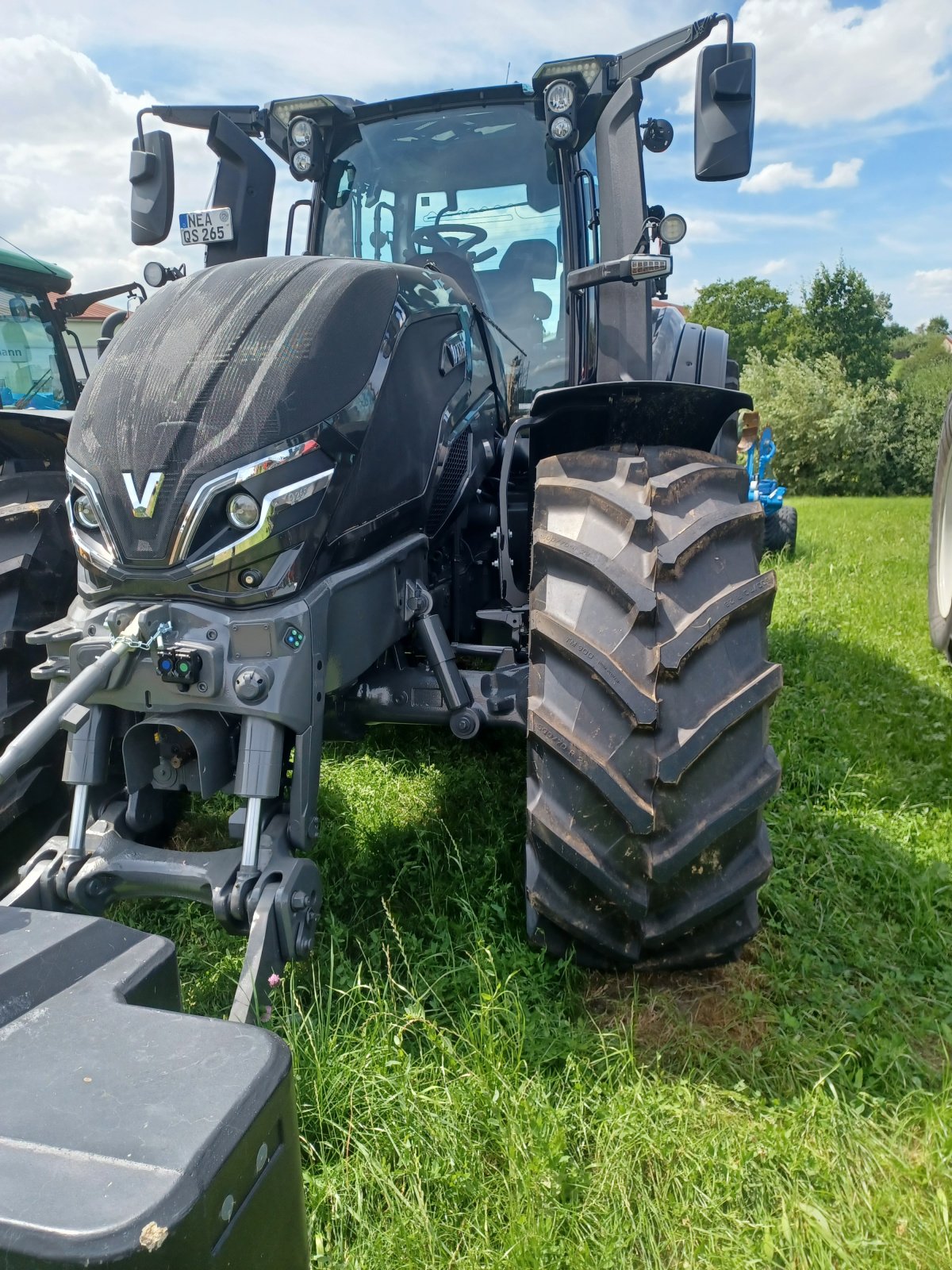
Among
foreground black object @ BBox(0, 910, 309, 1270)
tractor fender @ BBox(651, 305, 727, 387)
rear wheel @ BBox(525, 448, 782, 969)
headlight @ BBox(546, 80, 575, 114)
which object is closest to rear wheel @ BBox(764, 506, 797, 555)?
tractor fender @ BBox(651, 305, 727, 387)

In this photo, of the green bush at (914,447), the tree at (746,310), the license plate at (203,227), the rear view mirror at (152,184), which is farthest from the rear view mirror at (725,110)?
the tree at (746,310)

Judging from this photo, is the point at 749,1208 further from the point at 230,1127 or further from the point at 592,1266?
the point at 230,1127

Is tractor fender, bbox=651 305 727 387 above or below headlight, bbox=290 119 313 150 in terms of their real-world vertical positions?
below

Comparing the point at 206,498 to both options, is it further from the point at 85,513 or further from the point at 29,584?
the point at 29,584

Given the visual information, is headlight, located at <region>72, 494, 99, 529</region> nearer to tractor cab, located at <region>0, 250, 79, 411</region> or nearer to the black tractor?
the black tractor

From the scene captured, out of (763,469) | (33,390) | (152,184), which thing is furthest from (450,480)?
A: (763,469)

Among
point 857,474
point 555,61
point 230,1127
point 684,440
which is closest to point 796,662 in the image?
point 684,440

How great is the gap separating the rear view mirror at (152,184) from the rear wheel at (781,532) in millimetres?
6311

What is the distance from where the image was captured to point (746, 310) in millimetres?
59000

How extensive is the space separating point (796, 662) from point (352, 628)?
325 centimetres

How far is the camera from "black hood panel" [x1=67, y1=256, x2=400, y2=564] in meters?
1.87

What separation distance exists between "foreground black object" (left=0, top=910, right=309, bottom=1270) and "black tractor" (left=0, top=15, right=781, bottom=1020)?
2.56 feet

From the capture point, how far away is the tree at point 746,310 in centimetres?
5731

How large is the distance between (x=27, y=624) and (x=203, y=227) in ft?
4.15
